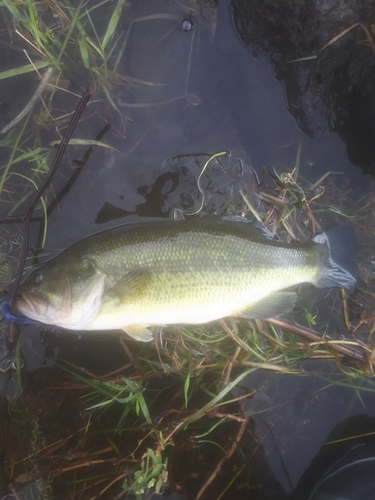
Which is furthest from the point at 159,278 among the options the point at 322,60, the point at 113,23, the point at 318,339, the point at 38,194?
the point at 322,60

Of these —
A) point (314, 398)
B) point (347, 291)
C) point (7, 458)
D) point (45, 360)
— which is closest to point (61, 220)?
point (45, 360)

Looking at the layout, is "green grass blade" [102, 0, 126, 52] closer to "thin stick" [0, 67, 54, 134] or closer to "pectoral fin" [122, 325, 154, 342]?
"thin stick" [0, 67, 54, 134]

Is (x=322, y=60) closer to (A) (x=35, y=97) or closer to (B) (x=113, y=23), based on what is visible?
(B) (x=113, y=23)

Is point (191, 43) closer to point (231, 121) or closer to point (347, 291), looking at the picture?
point (231, 121)

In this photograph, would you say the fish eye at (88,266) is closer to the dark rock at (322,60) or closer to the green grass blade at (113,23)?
the green grass blade at (113,23)

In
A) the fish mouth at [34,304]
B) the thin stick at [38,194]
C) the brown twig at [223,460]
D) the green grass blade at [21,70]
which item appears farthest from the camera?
the brown twig at [223,460]

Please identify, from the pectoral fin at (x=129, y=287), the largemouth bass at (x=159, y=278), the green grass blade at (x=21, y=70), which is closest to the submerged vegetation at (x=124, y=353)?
the green grass blade at (x=21, y=70)

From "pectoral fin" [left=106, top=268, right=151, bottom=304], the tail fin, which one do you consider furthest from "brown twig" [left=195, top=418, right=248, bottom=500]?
"pectoral fin" [left=106, top=268, right=151, bottom=304]
